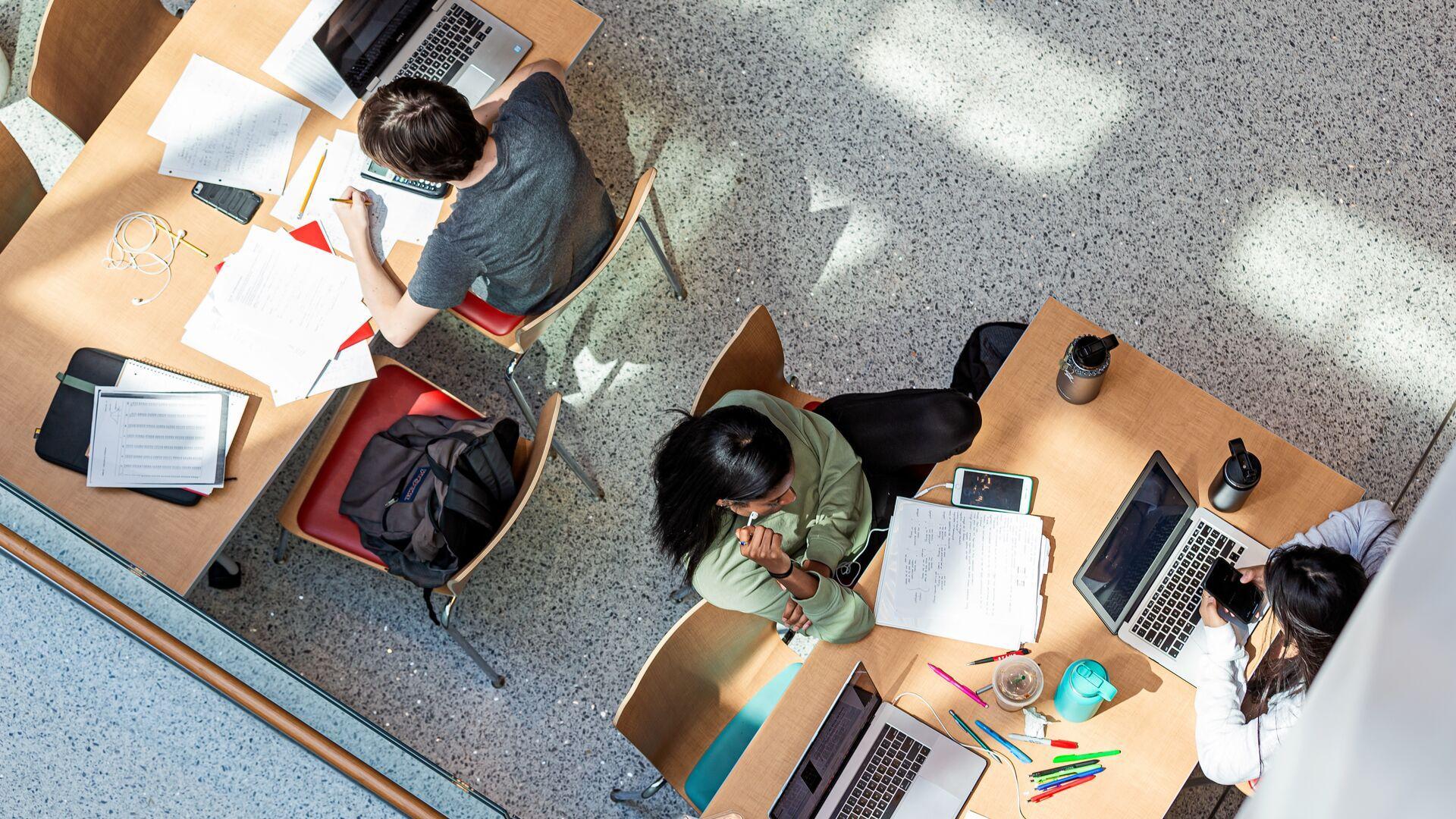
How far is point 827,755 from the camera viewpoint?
1.78 metres

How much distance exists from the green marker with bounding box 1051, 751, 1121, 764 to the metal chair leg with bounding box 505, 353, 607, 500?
4.51 ft

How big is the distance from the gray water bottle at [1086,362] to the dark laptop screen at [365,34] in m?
1.65

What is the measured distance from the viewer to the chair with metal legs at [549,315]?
2.12 metres

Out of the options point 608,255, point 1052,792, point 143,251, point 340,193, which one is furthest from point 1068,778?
point 143,251

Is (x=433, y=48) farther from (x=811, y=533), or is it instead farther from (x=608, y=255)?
(x=811, y=533)

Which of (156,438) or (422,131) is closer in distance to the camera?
(422,131)

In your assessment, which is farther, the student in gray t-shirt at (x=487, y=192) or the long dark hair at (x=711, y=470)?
the student in gray t-shirt at (x=487, y=192)

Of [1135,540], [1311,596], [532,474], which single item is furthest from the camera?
[532,474]

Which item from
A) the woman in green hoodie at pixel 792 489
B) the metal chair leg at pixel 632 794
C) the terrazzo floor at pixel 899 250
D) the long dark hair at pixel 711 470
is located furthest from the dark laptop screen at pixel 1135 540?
the metal chair leg at pixel 632 794

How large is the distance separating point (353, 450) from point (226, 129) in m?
0.78

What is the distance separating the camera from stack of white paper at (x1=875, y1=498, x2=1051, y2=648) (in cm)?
187

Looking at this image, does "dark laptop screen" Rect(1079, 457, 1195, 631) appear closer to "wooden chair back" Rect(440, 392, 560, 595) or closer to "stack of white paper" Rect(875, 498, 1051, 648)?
"stack of white paper" Rect(875, 498, 1051, 648)

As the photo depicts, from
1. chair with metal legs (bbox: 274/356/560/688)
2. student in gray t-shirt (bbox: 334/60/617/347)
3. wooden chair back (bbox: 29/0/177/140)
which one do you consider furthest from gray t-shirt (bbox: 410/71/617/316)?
wooden chair back (bbox: 29/0/177/140)

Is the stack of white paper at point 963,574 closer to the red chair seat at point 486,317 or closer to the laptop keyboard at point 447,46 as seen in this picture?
the red chair seat at point 486,317
